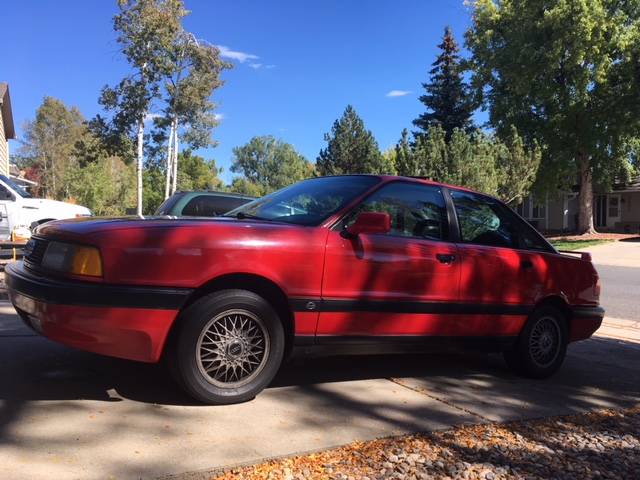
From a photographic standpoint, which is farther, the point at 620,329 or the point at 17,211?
the point at 17,211

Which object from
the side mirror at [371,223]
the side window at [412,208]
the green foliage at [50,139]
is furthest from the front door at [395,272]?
the green foliage at [50,139]

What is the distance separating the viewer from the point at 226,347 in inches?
148

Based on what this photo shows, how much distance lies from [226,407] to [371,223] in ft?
5.17

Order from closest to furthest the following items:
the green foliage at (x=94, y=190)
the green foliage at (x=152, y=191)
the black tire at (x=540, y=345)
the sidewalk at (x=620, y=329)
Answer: the black tire at (x=540, y=345)
the sidewalk at (x=620, y=329)
the green foliage at (x=94, y=190)
the green foliage at (x=152, y=191)

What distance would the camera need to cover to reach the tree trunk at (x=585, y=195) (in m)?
32.1

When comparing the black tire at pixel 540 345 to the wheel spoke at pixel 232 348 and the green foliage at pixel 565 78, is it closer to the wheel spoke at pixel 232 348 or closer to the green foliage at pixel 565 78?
the wheel spoke at pixel 232 348

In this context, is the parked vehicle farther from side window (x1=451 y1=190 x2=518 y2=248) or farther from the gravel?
the gravel

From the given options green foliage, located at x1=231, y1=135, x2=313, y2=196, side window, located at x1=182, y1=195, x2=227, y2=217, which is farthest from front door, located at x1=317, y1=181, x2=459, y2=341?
green foliage, located at x1=231, y1=135, x2=313, y2=196

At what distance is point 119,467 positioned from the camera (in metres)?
2.94

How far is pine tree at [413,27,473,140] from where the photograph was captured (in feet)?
126

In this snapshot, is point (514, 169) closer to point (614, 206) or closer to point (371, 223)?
point (614, 206)

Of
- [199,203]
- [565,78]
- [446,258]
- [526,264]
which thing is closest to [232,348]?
[446,258]

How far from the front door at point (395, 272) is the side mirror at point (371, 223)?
13 centimetres

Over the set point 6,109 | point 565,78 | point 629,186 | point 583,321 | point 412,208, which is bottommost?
point 583,321
